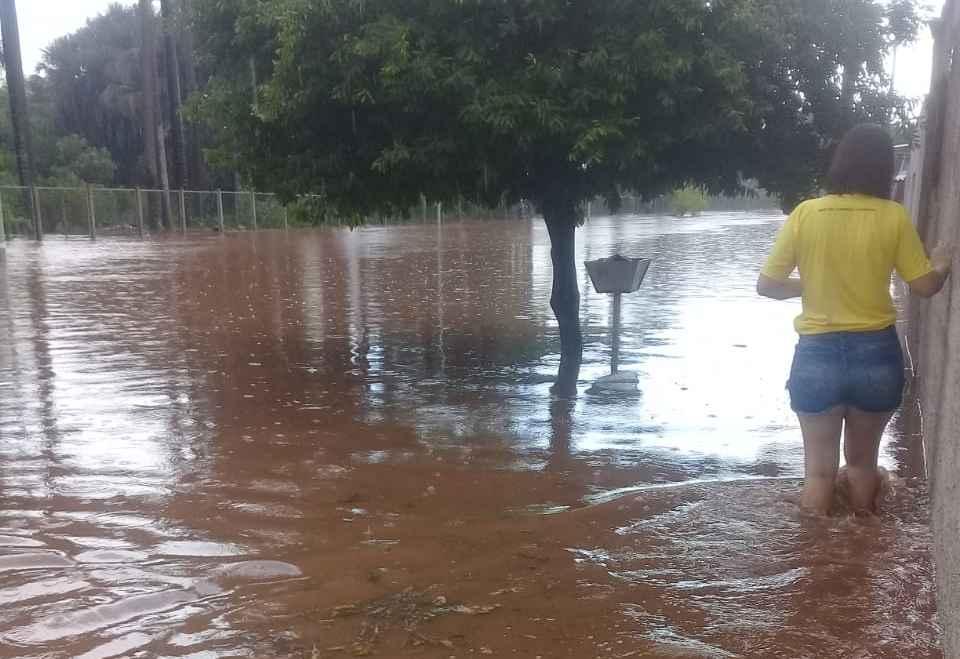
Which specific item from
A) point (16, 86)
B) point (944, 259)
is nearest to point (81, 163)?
point (16, 86)

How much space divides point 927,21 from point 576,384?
389 centimetres

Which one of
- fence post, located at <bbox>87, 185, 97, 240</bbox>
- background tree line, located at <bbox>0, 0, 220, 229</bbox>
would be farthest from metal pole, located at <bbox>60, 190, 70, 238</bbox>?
background tree line, located at <bbox>0, 0, 220, 229</bbox>

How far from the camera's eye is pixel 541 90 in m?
6.68

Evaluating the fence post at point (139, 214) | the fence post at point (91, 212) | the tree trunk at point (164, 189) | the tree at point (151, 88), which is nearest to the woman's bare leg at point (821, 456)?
the fence post at point (91, 212)

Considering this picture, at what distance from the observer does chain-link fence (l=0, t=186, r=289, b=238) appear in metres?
33.4

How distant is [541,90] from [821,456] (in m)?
3.65

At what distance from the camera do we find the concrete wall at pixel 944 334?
2.97 meters

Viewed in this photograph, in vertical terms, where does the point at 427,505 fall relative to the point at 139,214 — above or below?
below

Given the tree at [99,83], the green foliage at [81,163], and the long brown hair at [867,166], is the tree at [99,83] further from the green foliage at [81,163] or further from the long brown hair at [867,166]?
the long brown hair at [867,166]

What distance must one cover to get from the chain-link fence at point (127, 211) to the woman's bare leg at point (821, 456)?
98.5 ft

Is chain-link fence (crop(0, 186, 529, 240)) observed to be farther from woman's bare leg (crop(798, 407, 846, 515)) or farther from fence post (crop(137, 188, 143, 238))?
woman's bare leg (crop(798, 407, 846, 515))

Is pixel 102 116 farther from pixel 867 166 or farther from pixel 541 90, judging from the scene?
pixel 867 166

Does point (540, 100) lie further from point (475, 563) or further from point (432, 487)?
point (475, 563)

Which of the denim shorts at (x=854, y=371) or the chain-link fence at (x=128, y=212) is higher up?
the chain-link fence at (x=128, y=212)
